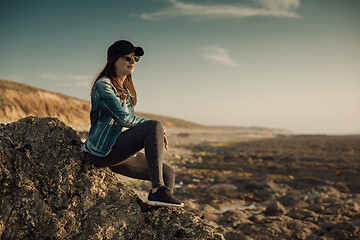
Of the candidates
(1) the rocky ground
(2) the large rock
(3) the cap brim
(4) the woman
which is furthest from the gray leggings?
(1) the rocky ground

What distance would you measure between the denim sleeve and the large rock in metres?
0.64

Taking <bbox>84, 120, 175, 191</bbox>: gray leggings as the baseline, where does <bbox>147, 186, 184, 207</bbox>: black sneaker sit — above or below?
below

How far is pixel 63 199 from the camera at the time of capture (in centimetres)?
315

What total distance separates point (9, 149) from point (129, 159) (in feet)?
4.53

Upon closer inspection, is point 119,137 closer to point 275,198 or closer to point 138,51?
point 138,51

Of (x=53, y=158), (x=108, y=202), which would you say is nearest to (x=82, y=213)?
(x=108, y=202)

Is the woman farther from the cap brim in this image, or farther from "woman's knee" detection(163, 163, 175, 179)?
the cap brim

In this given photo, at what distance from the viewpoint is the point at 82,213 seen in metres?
3.20

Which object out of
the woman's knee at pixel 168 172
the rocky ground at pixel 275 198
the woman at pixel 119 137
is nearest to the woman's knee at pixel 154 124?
the woman at pixel 119 137

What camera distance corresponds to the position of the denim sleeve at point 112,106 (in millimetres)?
3275

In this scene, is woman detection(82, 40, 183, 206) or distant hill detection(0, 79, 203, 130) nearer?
woman detection(82, 40, 183, 206)

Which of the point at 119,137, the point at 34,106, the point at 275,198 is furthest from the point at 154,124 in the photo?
the point at 34,106

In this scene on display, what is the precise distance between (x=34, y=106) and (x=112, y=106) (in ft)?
145

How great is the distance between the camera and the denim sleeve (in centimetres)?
328
